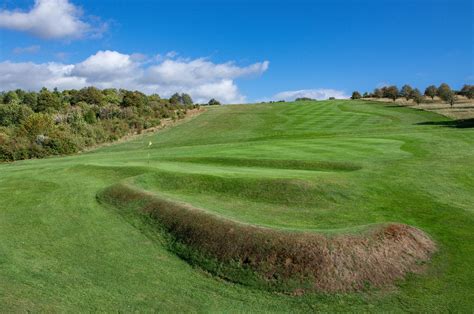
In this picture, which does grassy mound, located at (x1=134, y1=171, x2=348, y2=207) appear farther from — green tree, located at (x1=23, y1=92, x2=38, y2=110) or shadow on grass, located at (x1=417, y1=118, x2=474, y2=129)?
green tree, located at (x1=23, y1=92, x2=38, y2=110)

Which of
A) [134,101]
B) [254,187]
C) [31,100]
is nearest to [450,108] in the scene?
[134,101]

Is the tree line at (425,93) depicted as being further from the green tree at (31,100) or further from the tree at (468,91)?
the green tree at (31,100)

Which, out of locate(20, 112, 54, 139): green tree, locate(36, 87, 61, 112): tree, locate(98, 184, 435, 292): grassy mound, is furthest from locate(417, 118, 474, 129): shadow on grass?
locate(36, 87, 61, 112): tree

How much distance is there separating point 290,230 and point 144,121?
67888 mm

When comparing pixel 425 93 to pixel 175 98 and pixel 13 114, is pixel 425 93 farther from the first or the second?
pixel 13 114

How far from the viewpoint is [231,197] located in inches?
826

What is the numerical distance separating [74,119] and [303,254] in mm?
69172

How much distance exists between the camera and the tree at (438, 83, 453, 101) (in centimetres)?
8741

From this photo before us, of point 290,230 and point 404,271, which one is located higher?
point 290,230

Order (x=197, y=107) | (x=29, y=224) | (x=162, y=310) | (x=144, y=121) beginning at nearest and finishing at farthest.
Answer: (x=162, y=310)
(x=29, y=224)
(x=144, y=121)
(x=197, y=107)

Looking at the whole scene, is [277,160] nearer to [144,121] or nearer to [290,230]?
[290,230]

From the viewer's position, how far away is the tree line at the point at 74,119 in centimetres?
5716

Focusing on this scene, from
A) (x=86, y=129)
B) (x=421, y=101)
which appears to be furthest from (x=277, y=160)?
(x=421, y=101)

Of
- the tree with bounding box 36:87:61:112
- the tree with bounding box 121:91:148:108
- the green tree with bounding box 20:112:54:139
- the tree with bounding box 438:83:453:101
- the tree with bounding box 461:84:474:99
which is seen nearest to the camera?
the green tree with bounding box 20:112:54:139
